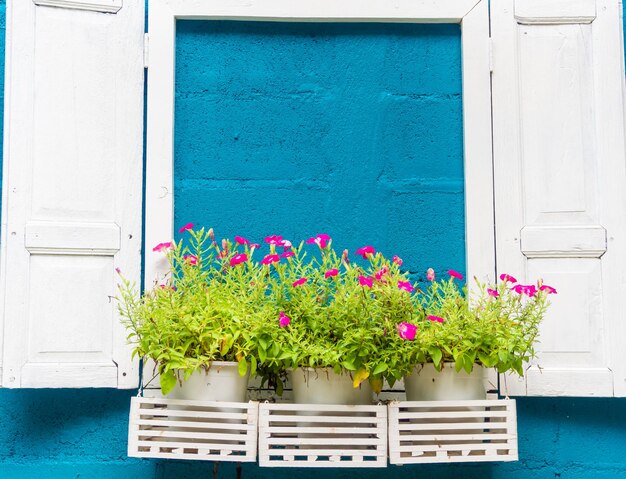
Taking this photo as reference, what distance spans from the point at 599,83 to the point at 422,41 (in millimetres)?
646

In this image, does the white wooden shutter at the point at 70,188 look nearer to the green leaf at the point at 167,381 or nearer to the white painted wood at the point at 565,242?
the green leaf at the point at 167,381

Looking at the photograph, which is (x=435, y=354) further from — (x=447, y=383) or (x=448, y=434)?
(x=448, y=434)

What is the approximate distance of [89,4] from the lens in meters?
2.71

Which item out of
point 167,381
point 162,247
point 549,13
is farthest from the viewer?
point 549,13

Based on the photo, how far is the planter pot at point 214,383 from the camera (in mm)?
2346

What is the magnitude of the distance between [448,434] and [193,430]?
0.78 metres

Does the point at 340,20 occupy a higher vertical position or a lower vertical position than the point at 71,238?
higher

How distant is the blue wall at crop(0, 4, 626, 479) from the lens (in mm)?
2678

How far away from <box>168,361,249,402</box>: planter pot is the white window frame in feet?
1.54

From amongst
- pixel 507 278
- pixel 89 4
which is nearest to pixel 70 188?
pixel 89 4

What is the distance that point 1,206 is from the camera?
271 cm

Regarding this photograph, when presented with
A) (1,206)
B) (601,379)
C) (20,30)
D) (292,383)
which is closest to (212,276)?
(292,383)

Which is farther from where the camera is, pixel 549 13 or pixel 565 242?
pixel 549 13

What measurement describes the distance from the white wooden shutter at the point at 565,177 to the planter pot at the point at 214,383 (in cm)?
94
